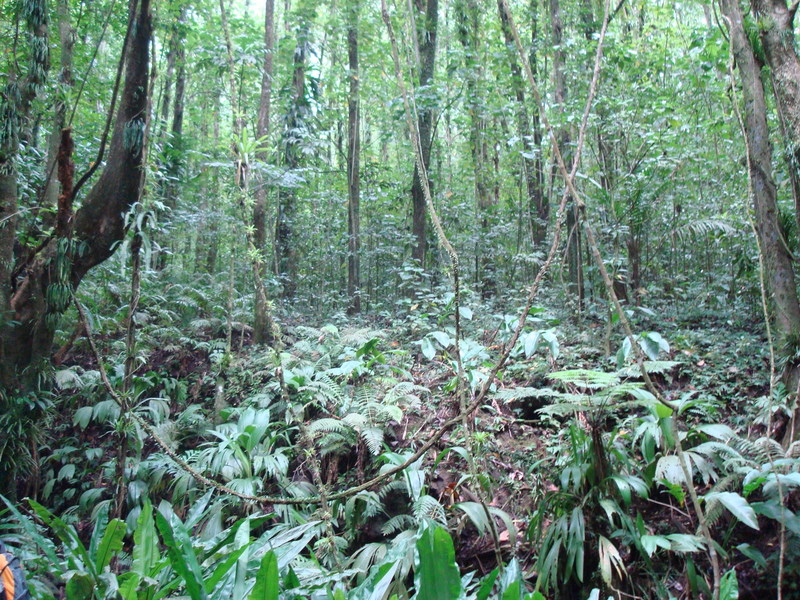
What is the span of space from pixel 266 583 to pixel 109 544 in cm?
120

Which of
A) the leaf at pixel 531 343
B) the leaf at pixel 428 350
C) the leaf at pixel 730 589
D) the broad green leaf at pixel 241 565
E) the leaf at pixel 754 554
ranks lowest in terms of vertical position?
the leaf at pixel 754 554

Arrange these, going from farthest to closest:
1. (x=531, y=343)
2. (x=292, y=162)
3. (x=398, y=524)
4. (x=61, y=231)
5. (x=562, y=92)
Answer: (x=292, y=162) → (x=562, y=92) → (x=61, y=231) → (x=398, y=524) → (x=531, y=343)

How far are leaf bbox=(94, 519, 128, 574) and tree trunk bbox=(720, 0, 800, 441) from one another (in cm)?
430

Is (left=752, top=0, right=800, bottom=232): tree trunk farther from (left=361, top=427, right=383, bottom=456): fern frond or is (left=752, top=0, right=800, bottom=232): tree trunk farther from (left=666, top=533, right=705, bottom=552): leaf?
(left=361, top=427, right=383, bottom=456): fern frond

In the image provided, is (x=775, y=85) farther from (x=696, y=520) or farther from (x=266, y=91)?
(x=266, y=91)

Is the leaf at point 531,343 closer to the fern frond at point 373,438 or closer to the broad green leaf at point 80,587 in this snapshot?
the fern frond at point 373,438

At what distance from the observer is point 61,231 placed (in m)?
3.90

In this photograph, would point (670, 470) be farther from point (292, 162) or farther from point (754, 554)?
point (292, 162)

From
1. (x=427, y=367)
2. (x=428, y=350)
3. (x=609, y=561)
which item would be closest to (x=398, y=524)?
(x=428, y=350)

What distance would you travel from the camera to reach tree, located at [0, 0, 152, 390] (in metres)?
3.91

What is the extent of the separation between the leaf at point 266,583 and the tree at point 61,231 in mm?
3009

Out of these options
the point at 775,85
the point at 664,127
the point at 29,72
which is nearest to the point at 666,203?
the point at 664,127

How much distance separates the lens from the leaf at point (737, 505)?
226cm

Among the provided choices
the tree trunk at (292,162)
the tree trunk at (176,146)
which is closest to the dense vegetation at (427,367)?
the tree trunk at (292,162)
